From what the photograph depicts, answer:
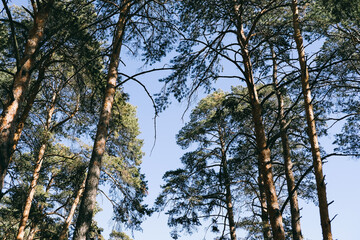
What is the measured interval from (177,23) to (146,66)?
1.46 meters

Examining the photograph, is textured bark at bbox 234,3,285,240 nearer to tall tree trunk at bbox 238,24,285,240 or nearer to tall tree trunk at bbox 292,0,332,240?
tall tree trunk at bbox 238,24,285,240

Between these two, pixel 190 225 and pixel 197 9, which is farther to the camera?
pixel 190 225

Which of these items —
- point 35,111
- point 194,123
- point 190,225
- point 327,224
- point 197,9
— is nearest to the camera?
point 327,224

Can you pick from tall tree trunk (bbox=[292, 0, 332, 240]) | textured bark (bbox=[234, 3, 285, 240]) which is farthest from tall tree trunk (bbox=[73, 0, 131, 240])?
tall tree trunk (bbox=[292, 0, 332, 240])

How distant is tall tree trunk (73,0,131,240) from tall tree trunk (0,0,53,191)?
1.43m

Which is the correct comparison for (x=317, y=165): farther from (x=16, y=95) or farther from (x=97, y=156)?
(x=16, y=95)

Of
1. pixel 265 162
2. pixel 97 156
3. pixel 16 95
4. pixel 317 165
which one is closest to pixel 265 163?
pixel 265 162

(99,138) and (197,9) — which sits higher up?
(197,9)

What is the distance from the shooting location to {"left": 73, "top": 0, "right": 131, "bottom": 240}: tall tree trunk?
490 cm

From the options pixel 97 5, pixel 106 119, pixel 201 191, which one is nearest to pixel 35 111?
pixel 97 5

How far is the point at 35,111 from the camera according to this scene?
1192cm

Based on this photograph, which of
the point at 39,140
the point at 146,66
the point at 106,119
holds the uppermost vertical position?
the point at 146,66

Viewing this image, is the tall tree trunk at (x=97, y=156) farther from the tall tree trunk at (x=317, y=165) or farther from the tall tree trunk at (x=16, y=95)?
the tall tree trunk at (x=317, y=165)

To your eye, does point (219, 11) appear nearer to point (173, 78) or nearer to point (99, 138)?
point (173, 78)
